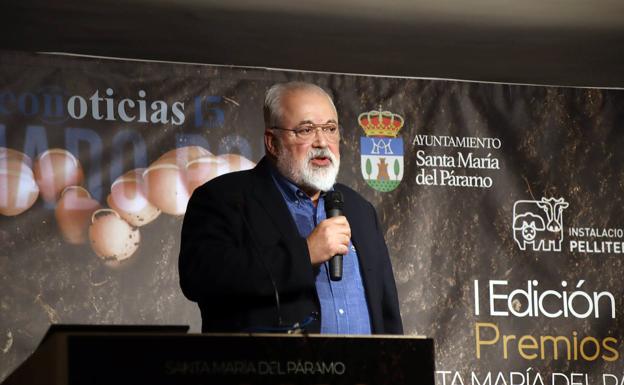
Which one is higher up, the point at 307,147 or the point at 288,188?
the point at 307,147

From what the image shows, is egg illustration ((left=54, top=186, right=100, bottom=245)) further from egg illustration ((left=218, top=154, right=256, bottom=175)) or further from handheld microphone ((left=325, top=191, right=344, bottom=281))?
handheld microphone ((left=325, top=191, right=344, bottom=281))

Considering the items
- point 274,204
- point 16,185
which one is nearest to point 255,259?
point 274,204

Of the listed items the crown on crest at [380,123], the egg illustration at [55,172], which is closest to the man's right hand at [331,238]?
the egg illustration at [55,172]

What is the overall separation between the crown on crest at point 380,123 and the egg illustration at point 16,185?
5.11ft

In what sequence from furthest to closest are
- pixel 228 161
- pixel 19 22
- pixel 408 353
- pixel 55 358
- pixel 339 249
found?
pixel 228 161
pixel 19 22
pixel 339 249
pixel 408 353
pixel 55 358

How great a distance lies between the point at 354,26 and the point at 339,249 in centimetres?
220

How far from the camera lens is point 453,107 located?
18.4 ft

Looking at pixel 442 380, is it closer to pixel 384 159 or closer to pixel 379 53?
pixel 384 159

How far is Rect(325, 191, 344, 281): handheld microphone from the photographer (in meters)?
3.14

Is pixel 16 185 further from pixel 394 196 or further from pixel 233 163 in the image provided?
pixel 394 196

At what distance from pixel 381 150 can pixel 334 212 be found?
2271 mm

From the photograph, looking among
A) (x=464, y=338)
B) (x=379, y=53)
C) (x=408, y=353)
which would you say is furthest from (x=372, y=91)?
(x=408, y=353)

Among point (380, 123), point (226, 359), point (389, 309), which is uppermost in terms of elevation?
point (380, 123)

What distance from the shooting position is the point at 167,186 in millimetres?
5219
